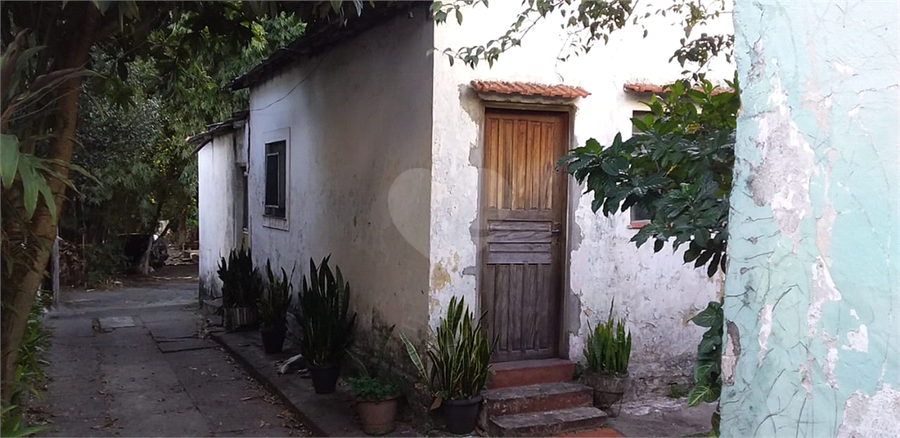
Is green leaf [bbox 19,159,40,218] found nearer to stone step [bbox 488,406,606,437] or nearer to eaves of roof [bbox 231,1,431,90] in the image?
A: eaves of roof [bbox 231,1,431,90]

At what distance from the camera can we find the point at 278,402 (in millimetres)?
6598

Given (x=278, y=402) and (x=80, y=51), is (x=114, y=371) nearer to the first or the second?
(x=278, y=402)

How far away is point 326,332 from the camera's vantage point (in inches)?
249

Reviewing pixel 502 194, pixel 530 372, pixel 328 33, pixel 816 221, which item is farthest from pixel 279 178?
pixel 816 221

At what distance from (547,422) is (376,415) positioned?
→ 49.6 inches

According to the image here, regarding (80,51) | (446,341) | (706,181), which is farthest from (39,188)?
(446,341)

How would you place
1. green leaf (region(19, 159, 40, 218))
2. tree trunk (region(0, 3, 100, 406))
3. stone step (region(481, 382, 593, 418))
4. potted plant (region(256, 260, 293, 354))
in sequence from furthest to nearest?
potted plant (region(256, 260, 293, 354))
stone step (region(481, 382, 593, 418))
tree trunk (region(0, 3, 100, 406))
green leaf (region(19, 159, 40, 218))

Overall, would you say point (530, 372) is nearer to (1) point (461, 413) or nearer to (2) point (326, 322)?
(1) point (461, 413)

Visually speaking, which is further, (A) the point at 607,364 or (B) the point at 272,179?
(B) the point at 272,179

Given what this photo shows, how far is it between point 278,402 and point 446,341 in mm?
2172

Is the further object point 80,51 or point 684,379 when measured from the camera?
point 684,379

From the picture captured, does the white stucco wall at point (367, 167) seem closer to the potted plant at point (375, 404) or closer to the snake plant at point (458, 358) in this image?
the snake plant at point (458, 358)

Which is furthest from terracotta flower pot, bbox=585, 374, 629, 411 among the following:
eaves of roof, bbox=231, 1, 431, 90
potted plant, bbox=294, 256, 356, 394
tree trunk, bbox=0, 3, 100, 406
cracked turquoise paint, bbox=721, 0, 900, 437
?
tree trunk, bbox=0, 3, 100, 406

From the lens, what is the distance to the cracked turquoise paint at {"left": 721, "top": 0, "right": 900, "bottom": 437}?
1.74m
